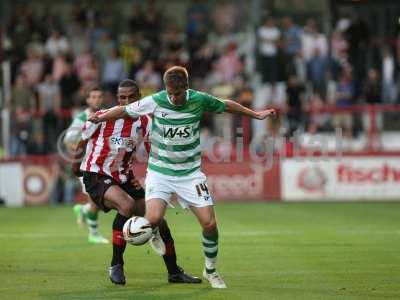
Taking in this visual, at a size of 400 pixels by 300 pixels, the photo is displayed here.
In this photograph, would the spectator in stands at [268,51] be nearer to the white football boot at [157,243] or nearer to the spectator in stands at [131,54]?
the spectator in stands at [131,54]

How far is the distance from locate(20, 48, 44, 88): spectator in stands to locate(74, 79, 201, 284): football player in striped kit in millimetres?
14589

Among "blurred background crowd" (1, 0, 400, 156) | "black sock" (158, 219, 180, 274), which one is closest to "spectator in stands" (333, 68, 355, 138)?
"blurred background crowd" (1, 0, 400, 156)

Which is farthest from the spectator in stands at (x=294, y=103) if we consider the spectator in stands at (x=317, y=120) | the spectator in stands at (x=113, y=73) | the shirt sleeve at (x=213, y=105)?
the shirt sleeve at (x=213, y=105)

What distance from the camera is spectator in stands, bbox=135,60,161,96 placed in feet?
83.6

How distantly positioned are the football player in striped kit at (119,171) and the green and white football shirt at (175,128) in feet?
2.58

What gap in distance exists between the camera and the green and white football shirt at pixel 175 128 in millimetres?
10344

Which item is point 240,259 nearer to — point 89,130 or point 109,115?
point 89,130

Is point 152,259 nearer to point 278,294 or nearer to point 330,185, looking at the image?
point 278,294

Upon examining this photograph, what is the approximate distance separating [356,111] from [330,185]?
6.44 feet

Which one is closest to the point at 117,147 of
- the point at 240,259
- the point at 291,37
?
the point at 240,259

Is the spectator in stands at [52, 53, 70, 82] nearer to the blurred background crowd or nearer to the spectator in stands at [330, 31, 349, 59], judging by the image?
the blurred background crowd

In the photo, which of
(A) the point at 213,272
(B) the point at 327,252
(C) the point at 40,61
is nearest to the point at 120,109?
(A) the point at 213,272

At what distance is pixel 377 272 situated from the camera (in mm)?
11383

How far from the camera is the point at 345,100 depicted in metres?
26.0
